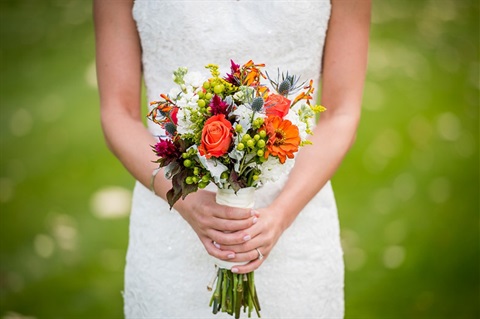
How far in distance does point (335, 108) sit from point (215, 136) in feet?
2.69

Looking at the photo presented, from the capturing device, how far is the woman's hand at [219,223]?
84.5 inches

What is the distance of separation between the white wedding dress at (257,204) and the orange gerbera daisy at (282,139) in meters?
0.59

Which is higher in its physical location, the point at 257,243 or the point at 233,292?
the point at 257,243

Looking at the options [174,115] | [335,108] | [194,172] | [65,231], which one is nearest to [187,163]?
[194,172]

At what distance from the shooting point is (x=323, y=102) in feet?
8.32

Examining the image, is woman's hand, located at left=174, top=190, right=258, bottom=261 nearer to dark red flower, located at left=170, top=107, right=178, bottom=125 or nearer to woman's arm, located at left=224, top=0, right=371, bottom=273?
woman's arm, located at left=224, top=0, right=371, bottom=273

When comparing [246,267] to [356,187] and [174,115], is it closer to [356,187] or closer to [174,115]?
[174,115]

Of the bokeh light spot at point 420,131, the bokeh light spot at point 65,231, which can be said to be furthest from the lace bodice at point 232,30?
the bokeh light spot at point 420,131

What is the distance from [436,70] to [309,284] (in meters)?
6.11

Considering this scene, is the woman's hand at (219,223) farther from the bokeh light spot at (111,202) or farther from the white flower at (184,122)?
the bokeh light spot at (111,202)

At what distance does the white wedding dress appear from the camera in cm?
235

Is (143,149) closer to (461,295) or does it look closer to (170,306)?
(170,306)

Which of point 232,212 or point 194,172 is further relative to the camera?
point 232,212

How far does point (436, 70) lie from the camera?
26.6 ft
